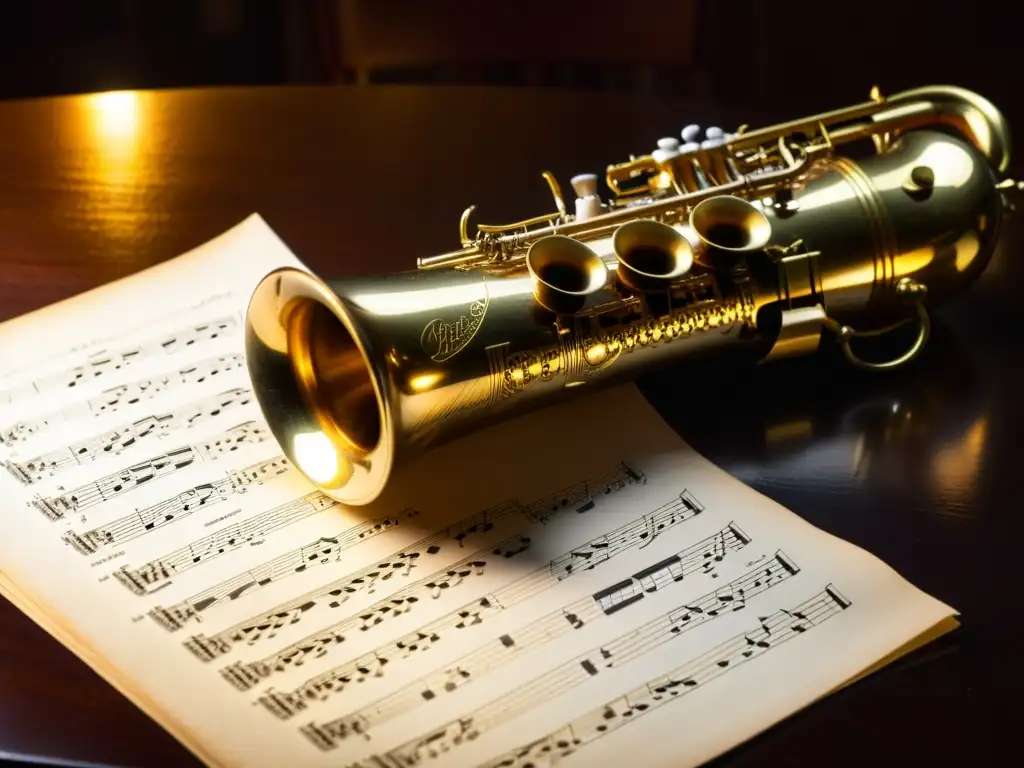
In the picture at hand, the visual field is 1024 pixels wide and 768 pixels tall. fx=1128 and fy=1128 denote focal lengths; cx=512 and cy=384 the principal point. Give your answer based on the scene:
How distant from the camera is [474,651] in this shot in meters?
0.67

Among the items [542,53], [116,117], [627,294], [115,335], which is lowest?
[627,294]

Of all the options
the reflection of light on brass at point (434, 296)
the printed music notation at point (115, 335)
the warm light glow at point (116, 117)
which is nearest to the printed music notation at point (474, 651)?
the reflection of light on brass at point (434, 296)

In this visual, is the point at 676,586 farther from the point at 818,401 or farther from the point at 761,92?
the point at 761,92

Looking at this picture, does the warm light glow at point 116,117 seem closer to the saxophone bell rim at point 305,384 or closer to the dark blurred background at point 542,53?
the dark blurred background at point 542,53

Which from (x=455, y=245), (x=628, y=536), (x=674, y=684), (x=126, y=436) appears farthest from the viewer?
(x=455, y=245)

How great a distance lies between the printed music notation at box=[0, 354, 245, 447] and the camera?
0.88 meters

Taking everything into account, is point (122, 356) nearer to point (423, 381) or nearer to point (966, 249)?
point (423, 381)

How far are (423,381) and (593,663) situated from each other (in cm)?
22

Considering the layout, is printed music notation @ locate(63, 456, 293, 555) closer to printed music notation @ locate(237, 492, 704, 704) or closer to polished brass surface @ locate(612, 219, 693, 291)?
printed music notation @ locate(237, 492, 704, 704)

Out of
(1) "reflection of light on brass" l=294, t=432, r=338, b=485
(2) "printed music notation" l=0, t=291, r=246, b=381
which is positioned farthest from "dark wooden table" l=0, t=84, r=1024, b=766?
(1) "reflection of light on brass" l=294, t=432, r=338, b=485

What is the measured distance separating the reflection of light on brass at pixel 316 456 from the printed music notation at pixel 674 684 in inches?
10.2

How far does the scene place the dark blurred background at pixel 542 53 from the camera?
1.62 m

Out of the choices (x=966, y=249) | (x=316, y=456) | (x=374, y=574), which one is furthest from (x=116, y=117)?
(x=966, y=249)

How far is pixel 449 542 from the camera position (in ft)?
2.51
